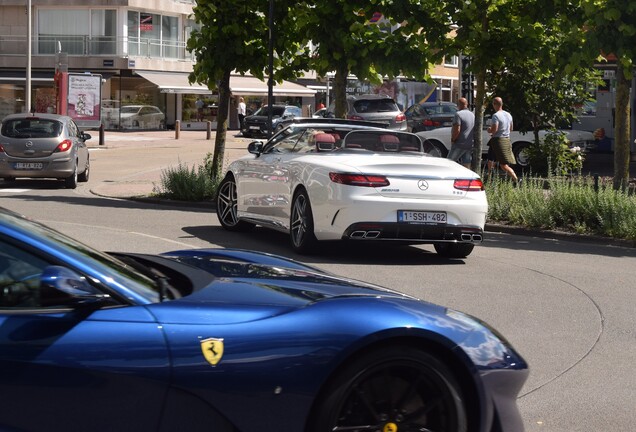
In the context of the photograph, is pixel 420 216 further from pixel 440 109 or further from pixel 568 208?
pixel 440 109

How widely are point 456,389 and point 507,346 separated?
15.8 inches

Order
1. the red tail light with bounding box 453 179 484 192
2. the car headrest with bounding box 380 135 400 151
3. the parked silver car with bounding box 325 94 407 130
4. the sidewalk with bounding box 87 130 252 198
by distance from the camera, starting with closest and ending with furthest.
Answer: the red tail light with bounding box 453 179 484 192, the car headrest with bounding box 380 135 400 151, the sidewalk with bounding box 87 130 252 198, the parked silver car with bounding box 325 94 407 130

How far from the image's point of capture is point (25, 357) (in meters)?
3.94

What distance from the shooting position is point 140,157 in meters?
35.6

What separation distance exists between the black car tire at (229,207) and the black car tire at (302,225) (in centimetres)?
202

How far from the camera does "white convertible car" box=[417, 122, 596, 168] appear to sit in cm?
2820

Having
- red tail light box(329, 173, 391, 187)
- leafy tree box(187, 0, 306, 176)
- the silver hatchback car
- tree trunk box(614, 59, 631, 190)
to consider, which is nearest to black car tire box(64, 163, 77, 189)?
the silver hatchback car

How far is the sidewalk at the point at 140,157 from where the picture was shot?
23386mm

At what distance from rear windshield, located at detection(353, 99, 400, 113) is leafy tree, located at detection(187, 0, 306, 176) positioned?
816 inches

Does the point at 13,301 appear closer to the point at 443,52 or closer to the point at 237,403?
the point at 237,403

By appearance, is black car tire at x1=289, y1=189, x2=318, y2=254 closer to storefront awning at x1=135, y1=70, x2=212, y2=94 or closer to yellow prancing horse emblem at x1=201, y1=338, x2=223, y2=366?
yellow prancing horse emblem at x1=201, y1=338, x2=223, y2=366

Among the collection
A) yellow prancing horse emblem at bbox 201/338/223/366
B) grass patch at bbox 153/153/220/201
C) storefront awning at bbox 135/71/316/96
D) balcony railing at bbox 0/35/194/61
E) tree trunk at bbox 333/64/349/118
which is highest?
balcony railing at bbox 0/35/194/61

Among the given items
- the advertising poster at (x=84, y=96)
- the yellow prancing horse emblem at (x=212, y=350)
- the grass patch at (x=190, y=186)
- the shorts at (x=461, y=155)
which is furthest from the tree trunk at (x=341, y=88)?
the advertising poster at (x=84, y=96)

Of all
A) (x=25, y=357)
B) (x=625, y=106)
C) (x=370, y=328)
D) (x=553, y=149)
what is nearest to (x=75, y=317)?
(x=25, y=357)
